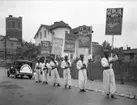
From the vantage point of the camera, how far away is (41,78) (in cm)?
1585

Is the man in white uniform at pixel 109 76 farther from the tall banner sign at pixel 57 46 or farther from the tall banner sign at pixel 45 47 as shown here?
the tall banner sign at pixel 45 47

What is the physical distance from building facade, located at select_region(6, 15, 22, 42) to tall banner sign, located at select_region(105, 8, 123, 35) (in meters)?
55.8

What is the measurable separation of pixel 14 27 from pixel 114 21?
57.3 metres

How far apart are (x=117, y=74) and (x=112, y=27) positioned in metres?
6.41

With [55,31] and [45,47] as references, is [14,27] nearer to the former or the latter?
[55,31]

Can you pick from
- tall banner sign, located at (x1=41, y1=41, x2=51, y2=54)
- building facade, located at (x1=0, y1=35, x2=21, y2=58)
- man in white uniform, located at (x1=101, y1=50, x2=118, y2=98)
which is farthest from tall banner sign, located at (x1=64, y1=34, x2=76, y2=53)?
building facade, located at (x1=0, y1=35, x2=21, y2=58)

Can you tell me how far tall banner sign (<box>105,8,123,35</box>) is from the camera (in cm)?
948

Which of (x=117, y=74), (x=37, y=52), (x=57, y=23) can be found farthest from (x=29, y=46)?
(x=117, y=74)

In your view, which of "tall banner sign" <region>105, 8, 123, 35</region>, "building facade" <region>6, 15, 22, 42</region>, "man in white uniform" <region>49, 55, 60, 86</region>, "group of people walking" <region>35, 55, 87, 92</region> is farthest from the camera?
"building facade" <region>6, 15, 22, 42</region>

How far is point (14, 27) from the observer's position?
63.2 m

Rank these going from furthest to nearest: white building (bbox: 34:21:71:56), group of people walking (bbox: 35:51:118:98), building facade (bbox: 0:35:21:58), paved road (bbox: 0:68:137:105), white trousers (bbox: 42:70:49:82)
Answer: building facade (bbox: 0:35:21:58), white building (bbox: 34:21:71:56), white trousers (bbox: 42:70:49:82), group of people walking (bbox: 35:51:118:98), paved road (bbox: 0:68:137:105)

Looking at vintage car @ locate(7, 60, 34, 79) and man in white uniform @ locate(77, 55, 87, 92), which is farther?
vintage car @ locate(7, 60, 34, 79)

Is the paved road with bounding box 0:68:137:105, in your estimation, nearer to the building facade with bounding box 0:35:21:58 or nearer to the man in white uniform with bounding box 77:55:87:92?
the man in white uniform with bounding box 77:55:87:92

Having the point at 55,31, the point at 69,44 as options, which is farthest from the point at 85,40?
the point at 55,31
